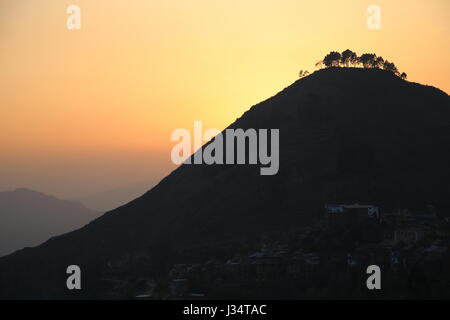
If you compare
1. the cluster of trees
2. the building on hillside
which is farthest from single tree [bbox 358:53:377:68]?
the building on hillside

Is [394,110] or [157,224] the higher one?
[394,110]

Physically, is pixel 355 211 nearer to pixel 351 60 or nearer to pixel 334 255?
pixel 334 255

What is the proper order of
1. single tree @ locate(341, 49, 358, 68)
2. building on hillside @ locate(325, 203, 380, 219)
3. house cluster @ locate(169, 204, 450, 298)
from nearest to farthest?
1. house cluster @ locate(169, 204, 450, 298)
2. building on hillside @ locate(325, 203, 380, 219)
3. single tree @ locate(341, 49, 358, 68)

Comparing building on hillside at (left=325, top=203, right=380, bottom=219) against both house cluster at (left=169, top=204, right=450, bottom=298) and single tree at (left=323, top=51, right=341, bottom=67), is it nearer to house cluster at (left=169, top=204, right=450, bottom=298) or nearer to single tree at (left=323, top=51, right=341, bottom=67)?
house cluster at (left=169, top=204, right=450, bottom=298)
